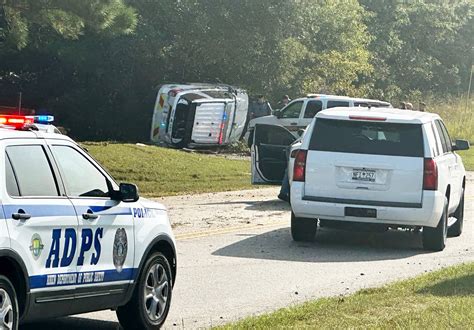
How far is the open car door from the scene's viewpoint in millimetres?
21812

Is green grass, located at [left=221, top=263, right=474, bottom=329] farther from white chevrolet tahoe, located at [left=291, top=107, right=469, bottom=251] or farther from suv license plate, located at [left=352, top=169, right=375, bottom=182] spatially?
suv license plate, located at [left=352, top=169, right=375, bottom=182]

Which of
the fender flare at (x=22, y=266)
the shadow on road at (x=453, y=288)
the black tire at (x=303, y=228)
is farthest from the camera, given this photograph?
the black tire at (x=303, y=228)

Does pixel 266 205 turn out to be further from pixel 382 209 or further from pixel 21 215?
pixel 21 215

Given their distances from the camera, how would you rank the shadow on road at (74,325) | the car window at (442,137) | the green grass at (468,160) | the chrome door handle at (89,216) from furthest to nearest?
the green grass at (468,160) < the car window at (442,137) < the shadow on road at (74,325) < the chrome door handle at (89,216)

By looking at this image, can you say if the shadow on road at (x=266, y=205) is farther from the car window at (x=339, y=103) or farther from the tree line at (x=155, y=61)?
the tree line at (x=155, y=61)

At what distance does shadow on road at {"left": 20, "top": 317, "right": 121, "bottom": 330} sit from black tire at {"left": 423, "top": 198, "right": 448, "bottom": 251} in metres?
6.76

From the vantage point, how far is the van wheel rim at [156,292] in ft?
31.1

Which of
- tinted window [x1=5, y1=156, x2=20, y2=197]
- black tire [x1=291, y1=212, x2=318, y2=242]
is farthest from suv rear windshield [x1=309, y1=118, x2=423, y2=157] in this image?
tinted window [x1=5, y1=156, x2=20, y2=197]

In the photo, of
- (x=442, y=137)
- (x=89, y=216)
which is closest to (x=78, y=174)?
(x=89, y=216)

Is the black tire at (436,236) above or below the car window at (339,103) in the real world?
above

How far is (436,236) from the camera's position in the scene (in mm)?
15844

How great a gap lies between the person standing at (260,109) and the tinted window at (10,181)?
3221 cm

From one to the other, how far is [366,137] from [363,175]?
1.83 ft

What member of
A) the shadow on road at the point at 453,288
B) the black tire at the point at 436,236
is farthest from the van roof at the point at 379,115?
the shadow on road at the point at 453,288
